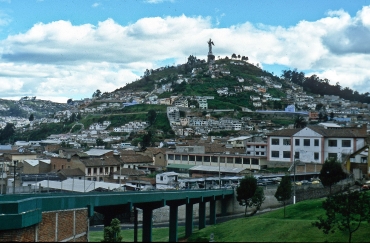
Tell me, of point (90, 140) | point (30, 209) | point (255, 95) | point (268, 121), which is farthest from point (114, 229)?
point (255, 95)

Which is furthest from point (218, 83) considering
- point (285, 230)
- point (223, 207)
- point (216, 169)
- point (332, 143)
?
point (285, 230)

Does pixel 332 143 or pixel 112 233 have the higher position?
pixel 332 143

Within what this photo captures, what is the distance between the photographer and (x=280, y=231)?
977 inches

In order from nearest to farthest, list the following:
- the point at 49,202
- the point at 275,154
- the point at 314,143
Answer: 1. the point at 49,202
2. the point at 314,143
3. the point at 275,154

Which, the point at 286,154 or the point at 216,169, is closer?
the point at 286,154

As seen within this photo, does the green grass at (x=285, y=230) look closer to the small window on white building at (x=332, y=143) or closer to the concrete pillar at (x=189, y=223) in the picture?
the concrete pillar at (x=189, y=223)

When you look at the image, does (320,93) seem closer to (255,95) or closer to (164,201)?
(255,95)

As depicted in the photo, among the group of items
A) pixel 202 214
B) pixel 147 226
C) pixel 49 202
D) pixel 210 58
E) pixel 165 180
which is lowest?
pixel 202 214

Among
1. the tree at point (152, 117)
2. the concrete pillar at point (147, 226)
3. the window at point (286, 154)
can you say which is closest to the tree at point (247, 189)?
the concrete pillar at point (147, 226)

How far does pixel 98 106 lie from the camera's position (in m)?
156

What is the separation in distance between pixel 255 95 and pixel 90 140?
53716 millimetres

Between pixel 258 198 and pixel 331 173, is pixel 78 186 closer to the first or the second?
pixel 258 198

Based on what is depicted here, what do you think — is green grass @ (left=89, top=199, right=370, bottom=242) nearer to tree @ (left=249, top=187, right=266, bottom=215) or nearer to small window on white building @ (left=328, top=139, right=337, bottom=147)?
tree @ (left=249, top=187, right=266, bottom=215)

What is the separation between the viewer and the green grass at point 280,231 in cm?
2264
